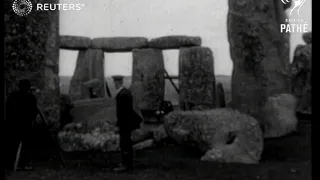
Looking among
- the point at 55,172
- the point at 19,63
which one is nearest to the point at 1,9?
the point at 55,172

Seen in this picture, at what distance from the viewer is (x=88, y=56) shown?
12.1 meters

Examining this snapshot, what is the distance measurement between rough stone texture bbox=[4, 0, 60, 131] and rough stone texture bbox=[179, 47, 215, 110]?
18.9 ft

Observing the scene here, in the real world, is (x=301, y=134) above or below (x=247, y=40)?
below

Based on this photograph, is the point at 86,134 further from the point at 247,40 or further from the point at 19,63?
the point at 247,40

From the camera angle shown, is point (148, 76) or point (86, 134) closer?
point (86, 134)

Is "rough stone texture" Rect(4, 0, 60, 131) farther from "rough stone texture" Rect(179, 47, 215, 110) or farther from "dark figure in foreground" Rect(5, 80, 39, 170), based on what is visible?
"rough stone texture" Rect(179, 47, 215, 110)

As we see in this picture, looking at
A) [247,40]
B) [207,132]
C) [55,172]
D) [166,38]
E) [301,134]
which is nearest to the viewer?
[55,172]

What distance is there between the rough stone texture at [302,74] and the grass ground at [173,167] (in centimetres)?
417

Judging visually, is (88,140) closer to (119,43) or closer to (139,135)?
(139,135)

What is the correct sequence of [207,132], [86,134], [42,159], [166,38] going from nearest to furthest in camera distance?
1. [42,159]
2. [207,132]
3. [86,134]
4. [166,38]

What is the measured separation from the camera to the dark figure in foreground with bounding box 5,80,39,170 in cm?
350

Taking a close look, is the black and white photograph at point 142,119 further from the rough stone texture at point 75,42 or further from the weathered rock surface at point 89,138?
the rough stone texture at point 75,42

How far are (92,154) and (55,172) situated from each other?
1.04 metres

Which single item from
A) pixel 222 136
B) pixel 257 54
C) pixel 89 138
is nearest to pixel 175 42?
pixel 257 54
